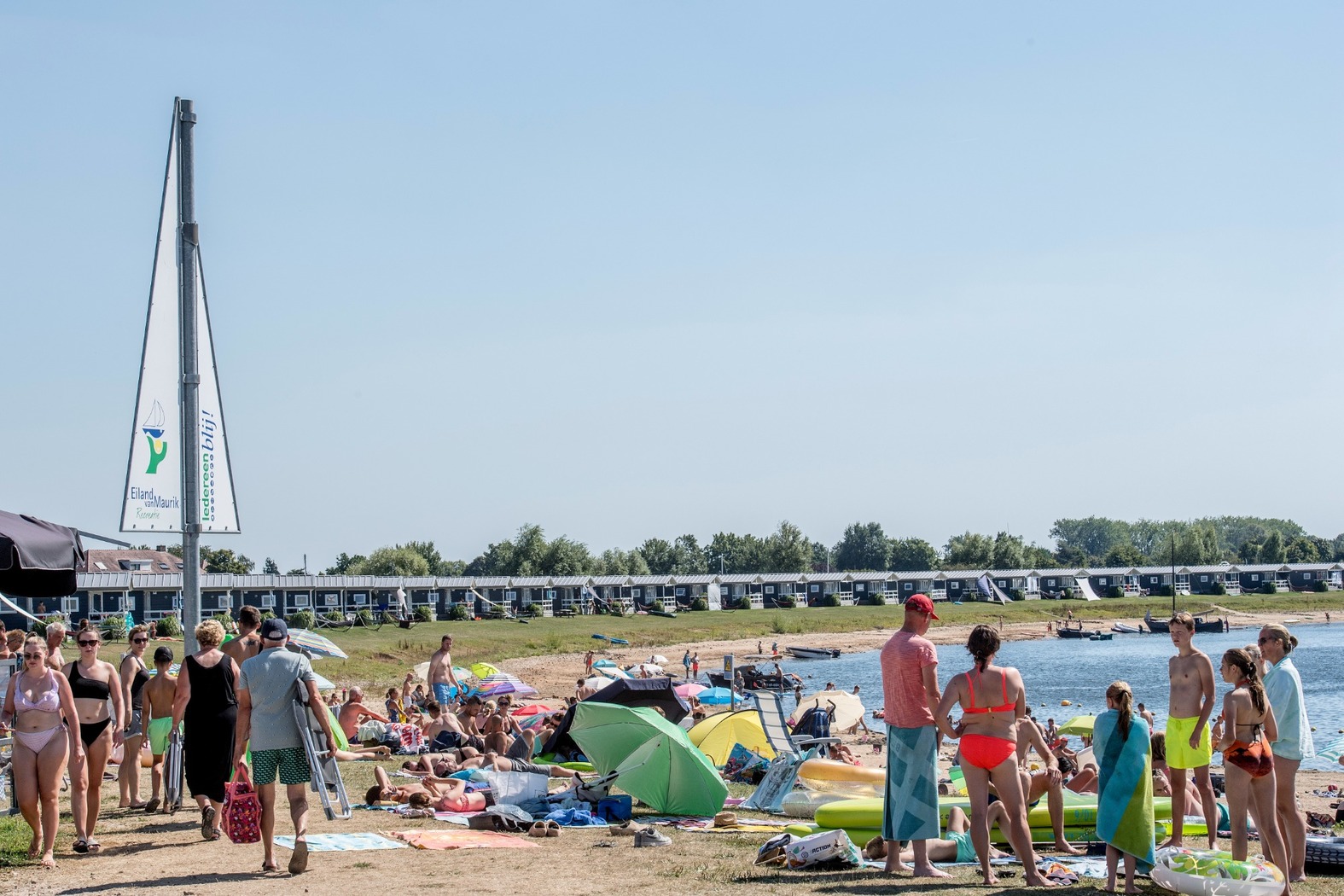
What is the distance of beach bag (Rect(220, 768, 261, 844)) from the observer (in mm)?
7758

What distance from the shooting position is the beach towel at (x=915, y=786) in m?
7.69

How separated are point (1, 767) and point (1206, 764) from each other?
8.83m

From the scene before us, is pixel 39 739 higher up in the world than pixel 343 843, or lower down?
higher up

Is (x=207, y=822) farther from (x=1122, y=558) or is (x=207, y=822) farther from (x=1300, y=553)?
(x=1300, y=553)

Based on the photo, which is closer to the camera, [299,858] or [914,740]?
[299,858]

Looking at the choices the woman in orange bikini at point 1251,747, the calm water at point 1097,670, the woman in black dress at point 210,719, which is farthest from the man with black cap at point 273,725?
the calm water at point 1097,670

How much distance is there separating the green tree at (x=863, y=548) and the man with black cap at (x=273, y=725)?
14689cm

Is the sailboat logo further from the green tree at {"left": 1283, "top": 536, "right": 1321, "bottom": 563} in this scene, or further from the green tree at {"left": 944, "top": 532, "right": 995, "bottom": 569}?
the green tree at {"left": 1283, "top": 536, "right": 1321, "bottom": 563}

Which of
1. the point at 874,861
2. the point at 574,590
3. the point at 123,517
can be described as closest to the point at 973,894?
the point at 874,861

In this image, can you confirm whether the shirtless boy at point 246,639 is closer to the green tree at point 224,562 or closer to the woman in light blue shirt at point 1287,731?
the woman in light blue shirt at point 1287,731

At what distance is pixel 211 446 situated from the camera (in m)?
10.2

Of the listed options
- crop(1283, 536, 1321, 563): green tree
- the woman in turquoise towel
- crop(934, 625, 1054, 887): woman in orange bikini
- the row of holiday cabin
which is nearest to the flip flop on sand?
crop(934, 625, 1054, 887): woman in orange bikini

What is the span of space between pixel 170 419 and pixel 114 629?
37498 millimetres

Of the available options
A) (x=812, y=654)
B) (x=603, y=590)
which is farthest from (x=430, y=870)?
(x=603, y=590)
